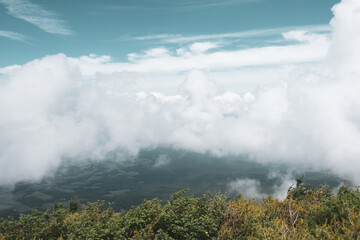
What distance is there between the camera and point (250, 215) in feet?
80.0

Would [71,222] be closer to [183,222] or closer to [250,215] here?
[183,222]

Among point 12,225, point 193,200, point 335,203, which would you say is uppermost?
point 193,200

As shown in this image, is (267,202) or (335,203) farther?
(267,202)

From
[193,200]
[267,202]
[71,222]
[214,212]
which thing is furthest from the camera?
[267,202]

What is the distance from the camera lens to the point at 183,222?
2330 centimetres

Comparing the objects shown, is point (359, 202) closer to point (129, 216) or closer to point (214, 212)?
point (214, 212)

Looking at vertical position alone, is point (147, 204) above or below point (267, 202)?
above

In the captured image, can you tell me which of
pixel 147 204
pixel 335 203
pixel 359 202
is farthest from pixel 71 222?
pixel 359 202

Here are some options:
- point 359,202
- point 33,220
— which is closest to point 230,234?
point 359,202

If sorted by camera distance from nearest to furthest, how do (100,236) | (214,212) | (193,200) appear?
1. (100,236)
2. (214,212)
3. (193,200)

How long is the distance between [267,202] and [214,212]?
1254cm

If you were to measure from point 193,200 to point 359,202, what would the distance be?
20165 millimetres

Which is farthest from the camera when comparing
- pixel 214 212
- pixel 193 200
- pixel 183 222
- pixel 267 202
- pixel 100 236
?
pixel 267 202

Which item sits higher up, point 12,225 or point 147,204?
point 147,204
